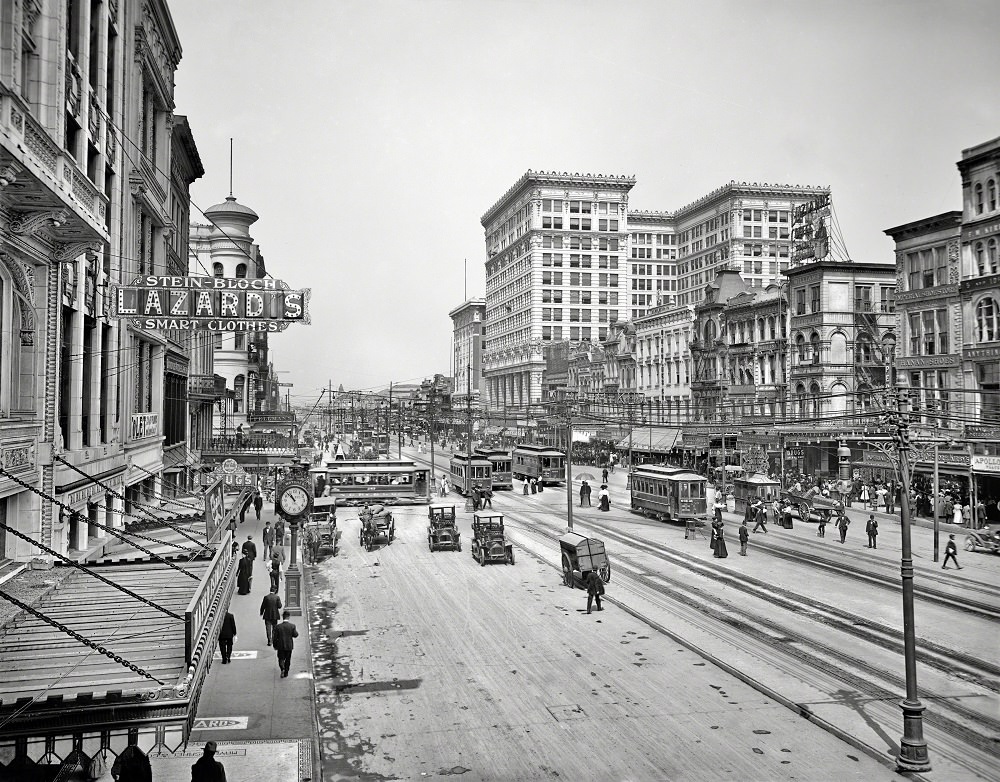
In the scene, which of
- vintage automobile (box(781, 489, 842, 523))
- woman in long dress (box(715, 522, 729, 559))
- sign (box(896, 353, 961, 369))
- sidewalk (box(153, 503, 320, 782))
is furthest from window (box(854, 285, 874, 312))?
sidewalk (box(153, 503, 320, 782))

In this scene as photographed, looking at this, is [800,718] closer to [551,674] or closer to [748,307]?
[551,674]

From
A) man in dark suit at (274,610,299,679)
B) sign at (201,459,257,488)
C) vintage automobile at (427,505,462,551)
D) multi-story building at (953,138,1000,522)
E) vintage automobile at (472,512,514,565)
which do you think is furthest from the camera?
multi-story building at (953,138,1000,522)

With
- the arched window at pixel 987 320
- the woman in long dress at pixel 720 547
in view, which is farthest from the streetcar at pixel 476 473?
the arched window at pixel 987 320

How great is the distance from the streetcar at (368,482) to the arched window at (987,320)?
32603 mm

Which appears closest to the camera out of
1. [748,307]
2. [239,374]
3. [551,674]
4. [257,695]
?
[257,695]

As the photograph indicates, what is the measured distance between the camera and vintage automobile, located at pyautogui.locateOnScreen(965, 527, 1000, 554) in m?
32.6

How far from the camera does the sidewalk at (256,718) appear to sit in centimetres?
1219

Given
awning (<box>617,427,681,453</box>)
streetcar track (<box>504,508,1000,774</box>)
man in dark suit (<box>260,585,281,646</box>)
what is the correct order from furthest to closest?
awning (<box>617,427,681,453</box>) → man in dark suit (<box>260,585,281,646</box>) → streetcar track (<box>504,508,1000,774</box>)

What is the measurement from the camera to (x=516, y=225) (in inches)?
5064

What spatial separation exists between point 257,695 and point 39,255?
9.73 metres

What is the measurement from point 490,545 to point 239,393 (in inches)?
2265

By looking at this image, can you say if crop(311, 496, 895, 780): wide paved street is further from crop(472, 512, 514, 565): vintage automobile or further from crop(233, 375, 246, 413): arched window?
crop(233, 375, 246, 413): arched window

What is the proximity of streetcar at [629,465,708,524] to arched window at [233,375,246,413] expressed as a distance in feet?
160

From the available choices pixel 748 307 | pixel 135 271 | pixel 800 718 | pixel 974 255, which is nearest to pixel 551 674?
pixel 800 718
